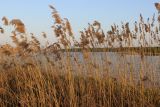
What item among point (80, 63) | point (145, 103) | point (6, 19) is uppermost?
point (6, 19)

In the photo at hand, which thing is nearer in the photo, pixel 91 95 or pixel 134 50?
pixel 91 95

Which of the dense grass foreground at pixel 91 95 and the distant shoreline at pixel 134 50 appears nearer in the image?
the dense grass foreground at pixel 91 95

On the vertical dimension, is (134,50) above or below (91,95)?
above

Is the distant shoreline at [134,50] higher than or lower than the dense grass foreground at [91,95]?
higher

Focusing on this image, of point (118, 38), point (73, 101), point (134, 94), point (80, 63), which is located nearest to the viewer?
point (73, 101)

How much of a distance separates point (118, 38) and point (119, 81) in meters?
0.72

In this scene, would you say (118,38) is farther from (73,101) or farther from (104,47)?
(73,101)

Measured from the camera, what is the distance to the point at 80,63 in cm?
572

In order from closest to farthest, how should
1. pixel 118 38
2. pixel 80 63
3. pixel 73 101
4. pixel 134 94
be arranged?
pixel 73 101 < pixel 134 94 < pixel 118 38 < pixel 80 63

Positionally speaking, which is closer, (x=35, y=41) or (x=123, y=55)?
(x=123, y=55)

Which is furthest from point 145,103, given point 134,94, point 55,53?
point 55,53

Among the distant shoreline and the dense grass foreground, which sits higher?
the distant shoreline

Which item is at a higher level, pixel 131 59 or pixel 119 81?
pixel 131 59

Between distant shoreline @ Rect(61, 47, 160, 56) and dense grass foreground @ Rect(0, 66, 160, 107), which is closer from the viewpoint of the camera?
dense grass foreground @ Rect(0, 66, 160, 107)
